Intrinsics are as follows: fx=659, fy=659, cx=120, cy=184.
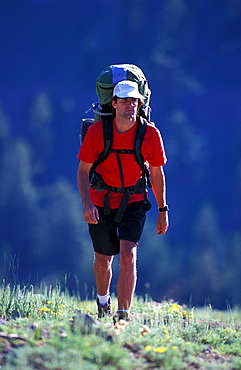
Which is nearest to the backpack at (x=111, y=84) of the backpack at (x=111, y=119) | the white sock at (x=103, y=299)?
the backpack at (x=111, y=119)

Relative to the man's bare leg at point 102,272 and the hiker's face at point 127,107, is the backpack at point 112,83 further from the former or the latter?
the man's bare leg at point 102,272

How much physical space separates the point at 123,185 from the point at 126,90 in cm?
88

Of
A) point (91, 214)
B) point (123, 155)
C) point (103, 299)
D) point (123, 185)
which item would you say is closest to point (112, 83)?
point (123, 155)

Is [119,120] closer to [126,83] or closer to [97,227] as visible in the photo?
[126,83]

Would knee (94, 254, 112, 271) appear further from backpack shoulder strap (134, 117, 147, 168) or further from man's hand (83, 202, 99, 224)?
backpack shoulder strap (134, 117, 147, 168)

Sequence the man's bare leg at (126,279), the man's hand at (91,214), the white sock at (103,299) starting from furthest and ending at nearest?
the white sock at (103,299) < the man's bare leg at (126,279) < the man's hand at (91,214)

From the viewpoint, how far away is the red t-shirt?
19.7ft

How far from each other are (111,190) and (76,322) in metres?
1.74

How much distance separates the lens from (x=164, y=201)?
20.8 ft

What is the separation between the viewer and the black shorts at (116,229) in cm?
608

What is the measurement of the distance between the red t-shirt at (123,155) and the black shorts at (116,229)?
0.11 meters

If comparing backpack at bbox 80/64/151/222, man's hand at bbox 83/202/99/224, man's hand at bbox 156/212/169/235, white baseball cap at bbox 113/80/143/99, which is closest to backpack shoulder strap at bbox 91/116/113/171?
backpack at bbox 80/64/151/222

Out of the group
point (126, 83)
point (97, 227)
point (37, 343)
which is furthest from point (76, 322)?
point (126, 83)

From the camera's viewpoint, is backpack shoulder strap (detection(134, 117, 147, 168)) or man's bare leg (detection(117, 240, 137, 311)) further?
backpack shoulder strap (detection(134, 117, 147, 168))
